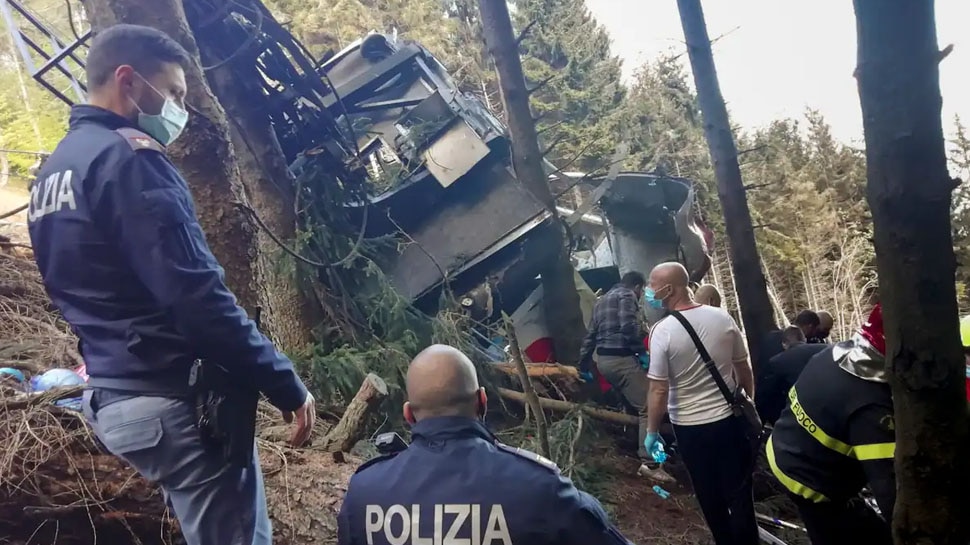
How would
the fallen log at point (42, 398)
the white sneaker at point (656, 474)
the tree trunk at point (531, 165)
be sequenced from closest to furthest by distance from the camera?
the fallen log at point (42, 398) < the white sneaker at point (656, 474) < the tree trunk at point (531, 165)

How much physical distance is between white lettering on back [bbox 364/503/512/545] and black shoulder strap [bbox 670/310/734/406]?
8.04 feet

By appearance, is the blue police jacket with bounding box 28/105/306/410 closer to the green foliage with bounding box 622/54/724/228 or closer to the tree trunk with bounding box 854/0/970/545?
the tree trunk with bounding box 854/0/970/545

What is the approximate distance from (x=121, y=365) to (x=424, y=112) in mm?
5978

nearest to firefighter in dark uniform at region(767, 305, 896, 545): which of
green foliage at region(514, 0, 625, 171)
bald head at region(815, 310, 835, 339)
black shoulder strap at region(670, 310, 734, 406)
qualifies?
black shoulder strap at region(670, 310, 734, 406)

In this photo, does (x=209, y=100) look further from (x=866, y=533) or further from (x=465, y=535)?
(x=866, y=533)

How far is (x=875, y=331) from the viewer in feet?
7.57

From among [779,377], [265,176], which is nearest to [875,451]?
[779,377]

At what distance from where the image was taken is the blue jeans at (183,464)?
75.0 inches

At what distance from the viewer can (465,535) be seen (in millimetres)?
1677

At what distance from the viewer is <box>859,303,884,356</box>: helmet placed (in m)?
2.27

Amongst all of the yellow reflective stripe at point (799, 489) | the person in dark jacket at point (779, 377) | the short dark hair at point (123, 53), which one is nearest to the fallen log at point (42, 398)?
the short dark hair at point (123, 53)

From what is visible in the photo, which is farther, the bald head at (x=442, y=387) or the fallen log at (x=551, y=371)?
the fallen log at (x=551, y=371)

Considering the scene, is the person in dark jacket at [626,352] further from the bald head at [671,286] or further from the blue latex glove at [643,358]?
the bald head at [671,286]

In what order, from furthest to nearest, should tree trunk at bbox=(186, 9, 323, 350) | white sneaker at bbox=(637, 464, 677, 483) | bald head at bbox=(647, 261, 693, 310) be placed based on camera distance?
white sneaker at bbox=(637, 464, 677, 483) → tree trunk at bbox=(186, 9, 323, 350) → bald head at bbox=(647, 261, 693, 310)
